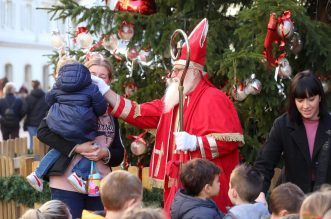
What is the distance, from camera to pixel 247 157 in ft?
27.8

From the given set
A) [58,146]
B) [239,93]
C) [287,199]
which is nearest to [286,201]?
[287,199]

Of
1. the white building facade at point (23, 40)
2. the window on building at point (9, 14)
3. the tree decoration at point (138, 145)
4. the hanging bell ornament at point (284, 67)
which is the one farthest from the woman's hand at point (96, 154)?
the window on building at point (9, 14)

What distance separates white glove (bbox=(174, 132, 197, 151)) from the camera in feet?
20.5

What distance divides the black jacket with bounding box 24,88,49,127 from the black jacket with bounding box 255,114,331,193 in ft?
40.4

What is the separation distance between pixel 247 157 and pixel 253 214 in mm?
3106

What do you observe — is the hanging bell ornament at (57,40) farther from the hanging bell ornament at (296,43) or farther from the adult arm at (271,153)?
the adult arm at (271,153)

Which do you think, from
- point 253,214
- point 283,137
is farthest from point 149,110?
point 253,214

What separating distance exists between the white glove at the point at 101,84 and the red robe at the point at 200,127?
24cm

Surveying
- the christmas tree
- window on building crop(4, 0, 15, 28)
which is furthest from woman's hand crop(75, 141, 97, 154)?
window on building crop(4, 0, 15, 28)

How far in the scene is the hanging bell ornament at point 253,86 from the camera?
7.77 m

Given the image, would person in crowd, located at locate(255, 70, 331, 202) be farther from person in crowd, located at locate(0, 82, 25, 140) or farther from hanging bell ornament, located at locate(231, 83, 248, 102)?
person in crowd, located at locate(0, 82, 25, 140)

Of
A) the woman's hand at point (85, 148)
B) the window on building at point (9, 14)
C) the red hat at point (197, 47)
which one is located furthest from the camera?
the window on building at point (9, 14)

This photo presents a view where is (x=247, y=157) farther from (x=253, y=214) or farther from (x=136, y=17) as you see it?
(x=253, y=214)

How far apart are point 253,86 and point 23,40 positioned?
134ft
